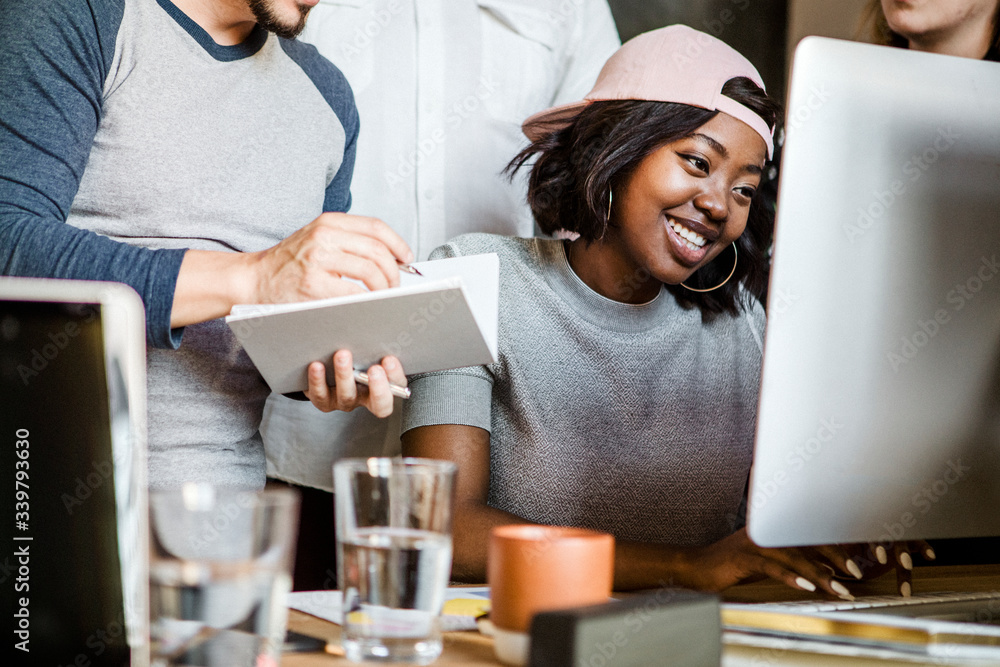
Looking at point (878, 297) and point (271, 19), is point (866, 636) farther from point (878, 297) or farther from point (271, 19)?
point (271, 19)

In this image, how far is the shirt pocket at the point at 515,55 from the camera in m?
1.88

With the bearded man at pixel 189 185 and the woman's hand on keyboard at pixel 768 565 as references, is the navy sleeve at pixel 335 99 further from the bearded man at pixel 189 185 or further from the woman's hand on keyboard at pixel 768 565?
the woman's hand on keyboard at pixel 768 565

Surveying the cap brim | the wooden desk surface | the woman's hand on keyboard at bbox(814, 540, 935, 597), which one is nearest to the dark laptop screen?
the wooden desk surface

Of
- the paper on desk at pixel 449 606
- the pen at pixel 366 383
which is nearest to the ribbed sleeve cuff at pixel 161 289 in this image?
the pen at pixel 366 383

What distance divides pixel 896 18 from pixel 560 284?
69cm

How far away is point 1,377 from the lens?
0.51 m

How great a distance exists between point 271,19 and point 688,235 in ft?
2.31

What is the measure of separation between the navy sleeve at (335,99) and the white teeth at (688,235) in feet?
1.81

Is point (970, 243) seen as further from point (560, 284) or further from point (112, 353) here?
point (560, 284)

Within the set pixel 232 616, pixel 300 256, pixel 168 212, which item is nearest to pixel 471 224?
pixel 168 212

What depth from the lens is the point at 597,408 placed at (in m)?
1.41

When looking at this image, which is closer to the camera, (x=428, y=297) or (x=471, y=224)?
(x=428, y=297)

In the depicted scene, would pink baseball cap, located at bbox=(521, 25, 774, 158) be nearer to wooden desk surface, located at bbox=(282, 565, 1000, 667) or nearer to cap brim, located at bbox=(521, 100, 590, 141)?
cap brim, located at bbox=(521, 100, 590, 141)

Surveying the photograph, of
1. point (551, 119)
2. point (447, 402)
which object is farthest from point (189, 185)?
point (551, 119)
